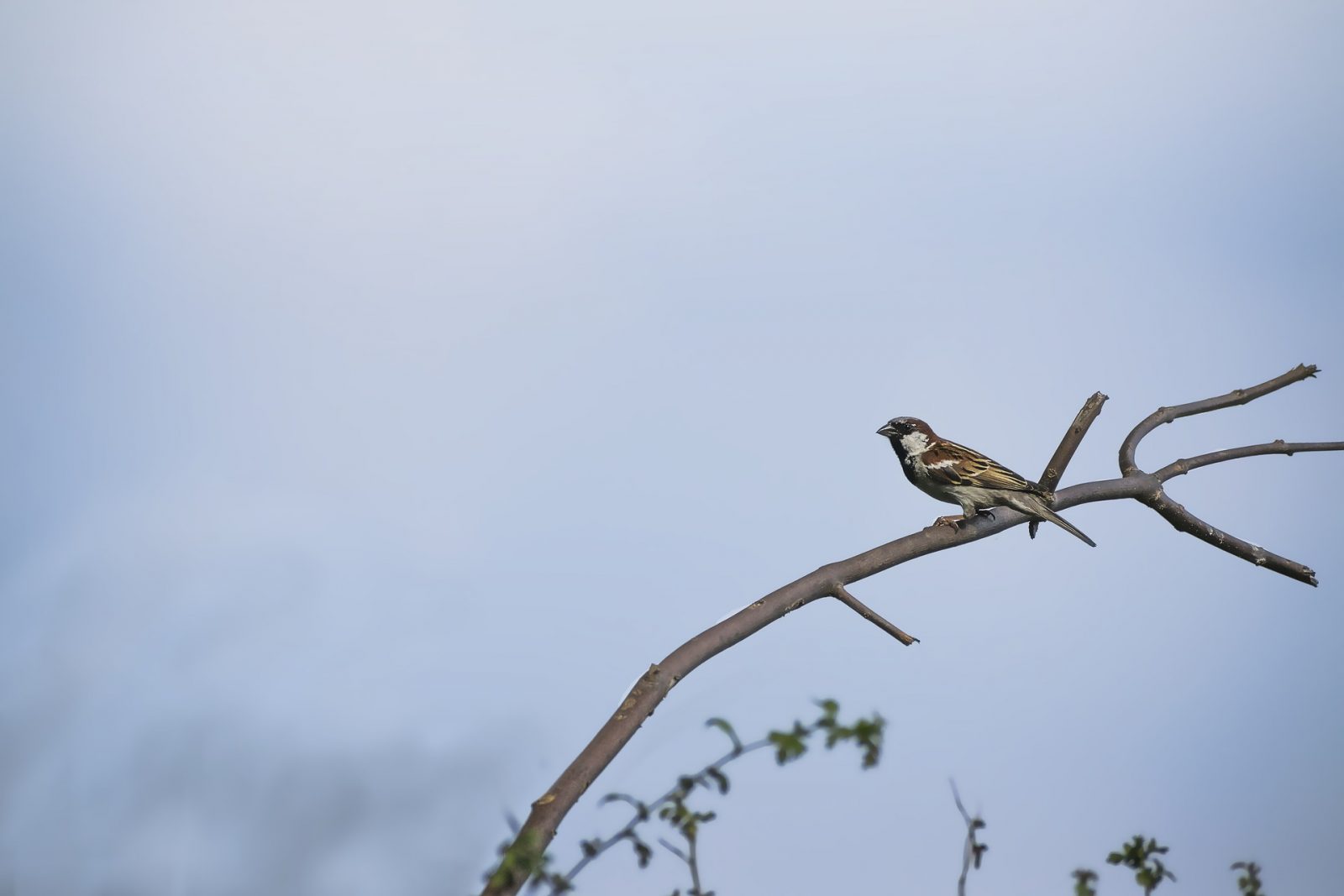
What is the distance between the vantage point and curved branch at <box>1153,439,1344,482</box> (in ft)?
10.2

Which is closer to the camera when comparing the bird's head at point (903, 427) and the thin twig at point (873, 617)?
the thin twig at point (873, 617)

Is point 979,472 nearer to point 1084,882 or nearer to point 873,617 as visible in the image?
point 873,617

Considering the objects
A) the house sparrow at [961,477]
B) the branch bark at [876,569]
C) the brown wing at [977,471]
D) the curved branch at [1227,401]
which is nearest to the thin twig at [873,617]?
the branch bark at [876,569]

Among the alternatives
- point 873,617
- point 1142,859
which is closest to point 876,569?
point 873,617

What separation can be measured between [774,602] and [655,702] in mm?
378

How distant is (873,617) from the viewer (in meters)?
2.35

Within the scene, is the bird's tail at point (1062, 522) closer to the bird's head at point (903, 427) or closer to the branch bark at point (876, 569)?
the branch bark at point (876, 569)

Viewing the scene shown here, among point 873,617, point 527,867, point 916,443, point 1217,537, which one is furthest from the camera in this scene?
point 916,443

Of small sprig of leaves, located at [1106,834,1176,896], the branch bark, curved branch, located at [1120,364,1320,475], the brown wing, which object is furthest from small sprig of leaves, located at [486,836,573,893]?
curved branch, located at [1120,364,1320,475]

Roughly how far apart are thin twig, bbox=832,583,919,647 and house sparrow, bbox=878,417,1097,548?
649 millimetres

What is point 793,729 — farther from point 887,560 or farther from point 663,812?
point 887,560

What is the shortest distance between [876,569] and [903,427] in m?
1.53

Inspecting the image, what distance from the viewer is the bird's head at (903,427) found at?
3799mm

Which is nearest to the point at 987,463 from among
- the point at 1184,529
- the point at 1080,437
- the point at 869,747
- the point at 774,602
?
the point at 1080,437
